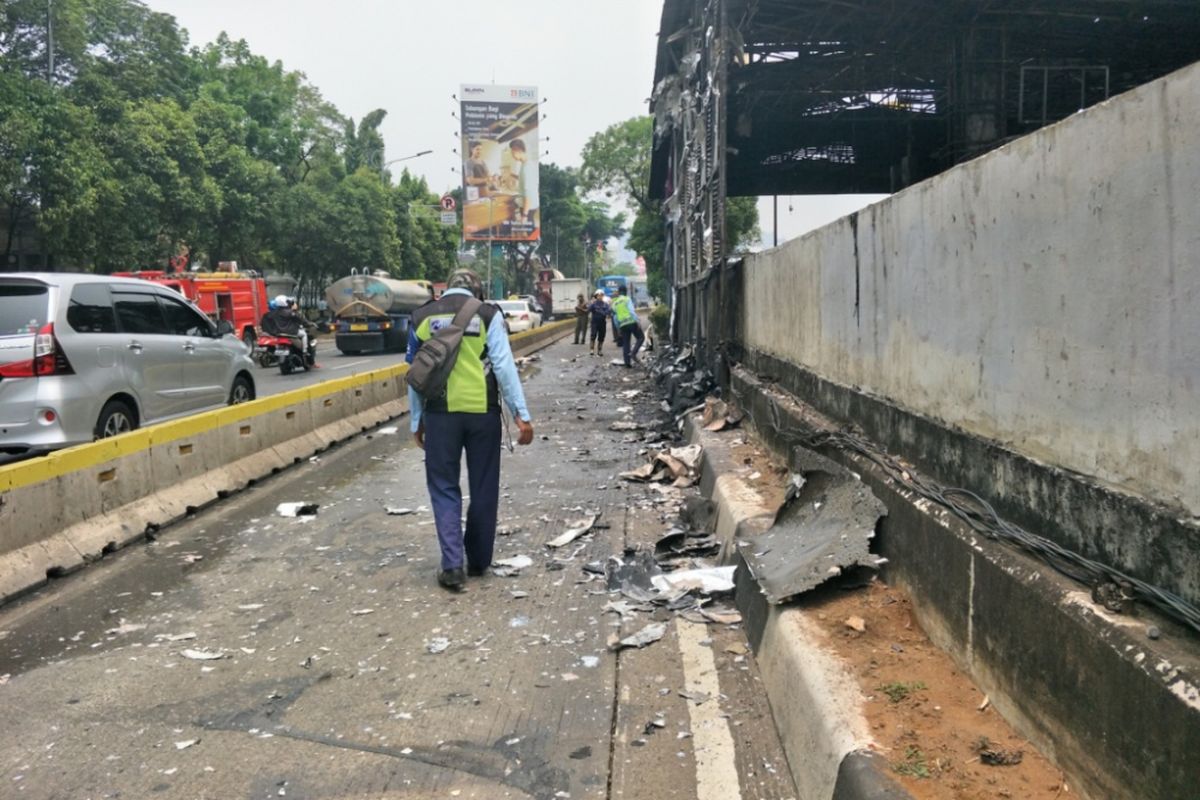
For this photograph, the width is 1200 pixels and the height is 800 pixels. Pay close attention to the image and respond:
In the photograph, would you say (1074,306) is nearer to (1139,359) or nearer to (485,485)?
(1139,359)

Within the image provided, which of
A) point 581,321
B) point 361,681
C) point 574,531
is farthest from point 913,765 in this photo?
point 581,321

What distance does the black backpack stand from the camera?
5.59m

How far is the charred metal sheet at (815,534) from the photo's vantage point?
4.42m

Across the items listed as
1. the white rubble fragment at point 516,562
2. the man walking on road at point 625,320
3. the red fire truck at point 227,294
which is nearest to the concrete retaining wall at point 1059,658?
the white rubble fragment at point 516,562

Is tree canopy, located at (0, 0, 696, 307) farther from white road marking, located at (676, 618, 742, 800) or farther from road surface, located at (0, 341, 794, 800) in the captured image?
white road marking, located at (676, 618, 742, 800)

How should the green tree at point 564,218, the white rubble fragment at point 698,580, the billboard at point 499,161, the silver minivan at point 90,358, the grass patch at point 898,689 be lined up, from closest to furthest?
the grass patch at point 898,689 < the white rubble fragment at point 698,580 < the silver minivan at point 90,358 < the billboard at point 499,161 < the green tree at point 564,218

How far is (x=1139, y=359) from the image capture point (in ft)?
8.87

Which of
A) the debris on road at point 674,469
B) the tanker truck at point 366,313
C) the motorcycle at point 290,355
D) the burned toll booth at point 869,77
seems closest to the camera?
the debris on road at point 674,469

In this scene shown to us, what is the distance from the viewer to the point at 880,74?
677 inches

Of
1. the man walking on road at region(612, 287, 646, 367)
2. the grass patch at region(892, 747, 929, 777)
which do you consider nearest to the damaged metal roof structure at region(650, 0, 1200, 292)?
the man walking on road at region(612, 287, 646, 367)

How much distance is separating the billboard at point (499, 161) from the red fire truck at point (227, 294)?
3820cm

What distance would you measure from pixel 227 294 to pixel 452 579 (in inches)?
836

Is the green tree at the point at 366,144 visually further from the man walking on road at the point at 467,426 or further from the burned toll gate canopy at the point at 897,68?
the man walking on road at the point at 467,426

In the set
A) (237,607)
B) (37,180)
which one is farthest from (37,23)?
(237,607)
